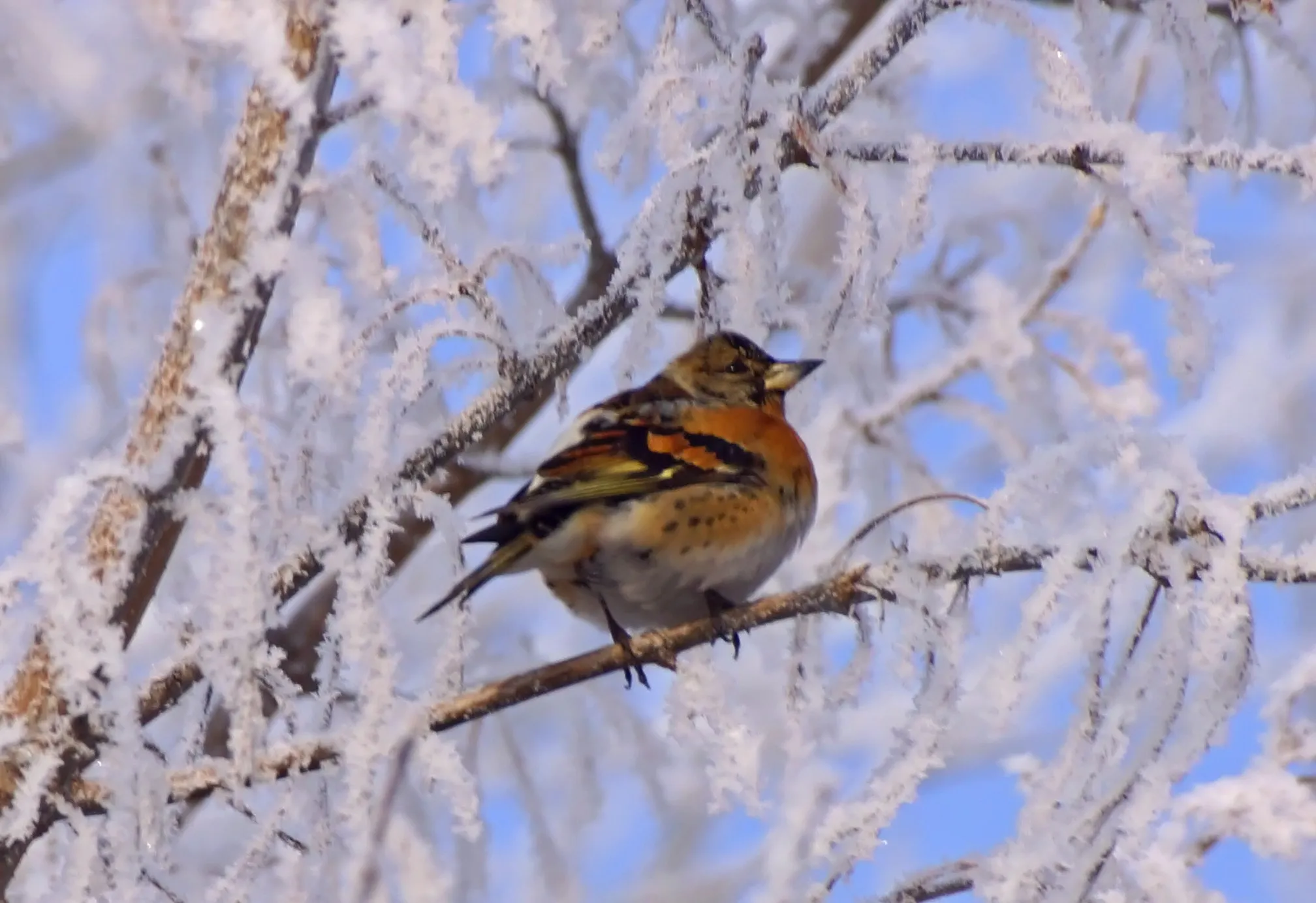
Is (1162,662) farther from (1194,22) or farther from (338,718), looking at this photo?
(338,718)

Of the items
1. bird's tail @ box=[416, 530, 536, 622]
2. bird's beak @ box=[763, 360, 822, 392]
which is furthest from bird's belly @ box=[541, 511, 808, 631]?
bird's beak @ box=[763, 360, 822, 392]

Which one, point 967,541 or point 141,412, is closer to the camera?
point 967,541

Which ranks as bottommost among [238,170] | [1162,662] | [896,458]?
[1162,662]

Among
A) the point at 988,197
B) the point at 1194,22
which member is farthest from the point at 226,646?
the point at 988,197

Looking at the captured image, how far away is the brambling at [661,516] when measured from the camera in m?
3.29

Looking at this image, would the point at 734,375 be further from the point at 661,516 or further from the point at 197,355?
the point at 197,355

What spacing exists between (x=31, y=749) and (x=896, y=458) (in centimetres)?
249

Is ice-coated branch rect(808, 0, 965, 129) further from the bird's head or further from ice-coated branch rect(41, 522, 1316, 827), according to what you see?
the bird's head

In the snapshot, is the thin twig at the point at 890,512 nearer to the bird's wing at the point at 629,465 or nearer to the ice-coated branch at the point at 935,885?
Answer: the ice-coated branch at the point at 935,885

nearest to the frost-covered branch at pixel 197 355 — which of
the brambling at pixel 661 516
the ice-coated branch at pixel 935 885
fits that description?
the brambling at pixel 661 516

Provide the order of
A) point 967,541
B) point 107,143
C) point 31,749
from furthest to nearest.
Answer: point 107,143
point 31,749
point 967,541

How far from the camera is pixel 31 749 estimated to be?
2453mm

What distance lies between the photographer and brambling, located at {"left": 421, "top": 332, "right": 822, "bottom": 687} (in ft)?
10.8

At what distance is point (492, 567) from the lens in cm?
291
